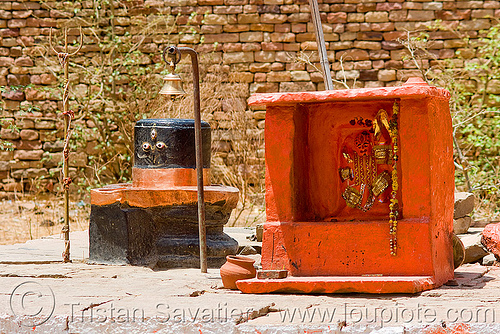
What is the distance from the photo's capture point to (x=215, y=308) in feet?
11.9

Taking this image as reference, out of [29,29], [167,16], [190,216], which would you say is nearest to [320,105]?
[190,216]

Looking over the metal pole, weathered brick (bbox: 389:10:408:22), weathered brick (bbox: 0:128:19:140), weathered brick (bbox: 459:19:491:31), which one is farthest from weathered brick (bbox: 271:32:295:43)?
the metal pole

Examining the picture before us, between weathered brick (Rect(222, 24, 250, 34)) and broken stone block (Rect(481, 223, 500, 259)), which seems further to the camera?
weathered brick (Rect(222, 24, 250, 34))

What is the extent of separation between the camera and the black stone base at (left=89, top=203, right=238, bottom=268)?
5.40 m

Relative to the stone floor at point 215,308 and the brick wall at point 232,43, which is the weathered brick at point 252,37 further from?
the stone floor at point 215,308

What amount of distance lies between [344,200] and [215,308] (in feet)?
4.49

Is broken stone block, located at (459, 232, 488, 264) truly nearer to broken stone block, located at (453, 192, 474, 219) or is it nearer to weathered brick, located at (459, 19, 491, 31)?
broken stone block, located at (453, 192, 474, 219)

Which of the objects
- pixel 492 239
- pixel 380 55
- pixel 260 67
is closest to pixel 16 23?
pixel 260 67

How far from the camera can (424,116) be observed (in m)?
4.20

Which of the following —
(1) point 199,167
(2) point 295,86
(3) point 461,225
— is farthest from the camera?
(2) point 295,86

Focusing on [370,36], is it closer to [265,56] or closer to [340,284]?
[265,56]

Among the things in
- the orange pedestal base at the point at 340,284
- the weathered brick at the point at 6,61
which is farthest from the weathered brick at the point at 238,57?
the orange pedestal base at the point at 340,284

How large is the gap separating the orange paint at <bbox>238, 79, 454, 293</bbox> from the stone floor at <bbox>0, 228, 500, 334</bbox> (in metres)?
0.21

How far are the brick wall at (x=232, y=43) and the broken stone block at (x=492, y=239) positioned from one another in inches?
192
